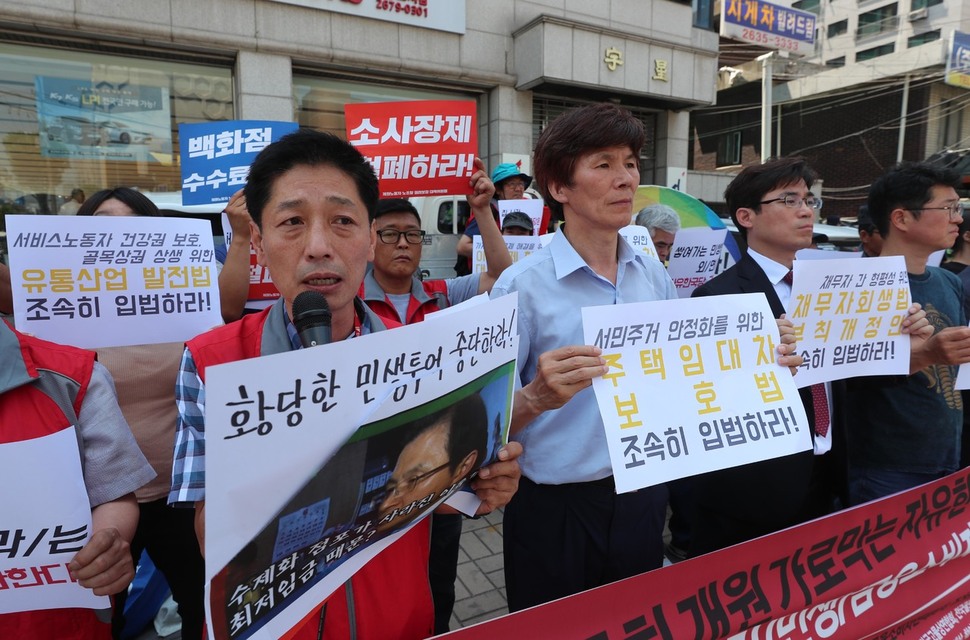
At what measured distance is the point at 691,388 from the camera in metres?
1.61

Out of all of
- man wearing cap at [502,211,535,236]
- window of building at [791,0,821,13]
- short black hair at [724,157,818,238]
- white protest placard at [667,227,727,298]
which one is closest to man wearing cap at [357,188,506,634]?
short black hair at [724,157,818,238]

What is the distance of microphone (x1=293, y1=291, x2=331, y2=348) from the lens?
109 centimetres

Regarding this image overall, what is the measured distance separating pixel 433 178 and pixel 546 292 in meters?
1.97

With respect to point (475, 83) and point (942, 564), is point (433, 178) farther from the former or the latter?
point (475, 83)

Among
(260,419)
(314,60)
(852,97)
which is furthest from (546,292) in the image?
(852,97)

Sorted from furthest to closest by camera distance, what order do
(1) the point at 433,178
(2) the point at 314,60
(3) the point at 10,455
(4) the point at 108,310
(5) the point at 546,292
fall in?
1. (2) the point at 314,60
2. (1) the point at 433,178
3. (4) the point at 108,310
4. (5) the point at 546,292
5. (3) the point at 10,455

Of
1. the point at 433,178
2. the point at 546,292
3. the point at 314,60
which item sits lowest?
the point at 546,292

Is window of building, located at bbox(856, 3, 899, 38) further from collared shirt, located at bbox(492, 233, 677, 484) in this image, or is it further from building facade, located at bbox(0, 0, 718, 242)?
collared shirt, located at bbox(492, 233, 677, 484)

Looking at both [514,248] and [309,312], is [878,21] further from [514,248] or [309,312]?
[309,312]

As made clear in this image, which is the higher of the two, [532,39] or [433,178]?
[532,39]

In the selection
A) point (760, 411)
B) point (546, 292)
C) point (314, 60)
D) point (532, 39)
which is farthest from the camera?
point (532, 39)

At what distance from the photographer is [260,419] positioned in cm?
86

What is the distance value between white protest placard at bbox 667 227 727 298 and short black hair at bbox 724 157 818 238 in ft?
6.24

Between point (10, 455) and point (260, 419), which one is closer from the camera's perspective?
point (260, 419)
